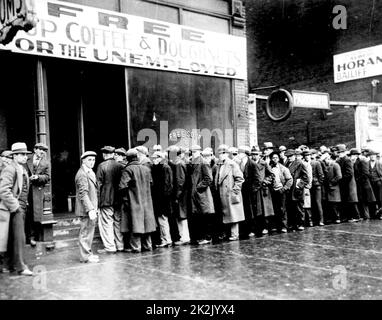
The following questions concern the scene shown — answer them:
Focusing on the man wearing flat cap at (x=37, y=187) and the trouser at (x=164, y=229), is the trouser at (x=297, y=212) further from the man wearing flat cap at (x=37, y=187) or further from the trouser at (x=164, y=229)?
the man wearing flat cap at (x=37, y=187)

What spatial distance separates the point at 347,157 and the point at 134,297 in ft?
30.1

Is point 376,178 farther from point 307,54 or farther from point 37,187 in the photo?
point 307,54

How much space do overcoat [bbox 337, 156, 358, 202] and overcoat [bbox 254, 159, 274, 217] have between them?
3.31 m

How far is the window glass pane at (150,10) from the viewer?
11.8 meters

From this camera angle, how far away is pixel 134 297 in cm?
578

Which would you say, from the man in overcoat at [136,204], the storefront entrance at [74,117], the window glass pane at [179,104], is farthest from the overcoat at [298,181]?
the storefront entrance at [74,117]

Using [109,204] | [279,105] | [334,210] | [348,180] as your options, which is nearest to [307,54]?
[279,105]

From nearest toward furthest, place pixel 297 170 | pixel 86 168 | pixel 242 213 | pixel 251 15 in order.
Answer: pixel 86 168, pixel 242 213, pixel 297 170, pixel 251 15

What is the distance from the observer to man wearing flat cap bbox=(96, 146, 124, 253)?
922cm

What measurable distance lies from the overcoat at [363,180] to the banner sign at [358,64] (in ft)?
22.9

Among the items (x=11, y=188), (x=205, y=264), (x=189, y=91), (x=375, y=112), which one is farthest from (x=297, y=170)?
(x=375, y=112)

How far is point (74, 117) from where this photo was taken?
510 inches

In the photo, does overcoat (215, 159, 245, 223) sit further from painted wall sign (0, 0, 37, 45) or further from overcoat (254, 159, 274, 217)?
painted wall sign (0, 0, 37, 45)

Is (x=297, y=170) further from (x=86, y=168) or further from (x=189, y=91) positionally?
(x=86, y=168)
